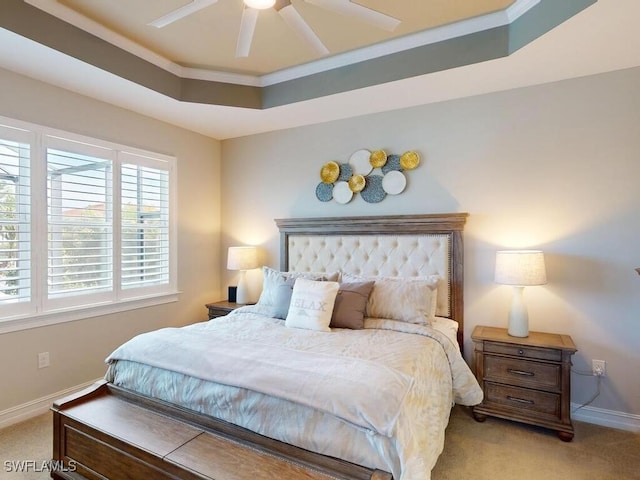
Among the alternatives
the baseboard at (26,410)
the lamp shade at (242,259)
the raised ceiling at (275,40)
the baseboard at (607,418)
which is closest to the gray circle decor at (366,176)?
the raised ceiling at (275,40)

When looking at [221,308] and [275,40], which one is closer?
[275,40]

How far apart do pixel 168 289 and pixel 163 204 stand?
92 centimetres

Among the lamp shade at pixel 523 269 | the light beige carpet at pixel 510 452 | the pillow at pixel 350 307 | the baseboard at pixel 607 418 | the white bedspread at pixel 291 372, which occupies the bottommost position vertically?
the light beige carpet at pixel 510 452

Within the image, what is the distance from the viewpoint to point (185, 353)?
200cm

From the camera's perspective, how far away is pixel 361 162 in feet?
11.6

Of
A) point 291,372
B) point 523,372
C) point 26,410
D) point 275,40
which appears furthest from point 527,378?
point 26,410

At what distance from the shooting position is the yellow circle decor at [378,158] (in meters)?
3.40

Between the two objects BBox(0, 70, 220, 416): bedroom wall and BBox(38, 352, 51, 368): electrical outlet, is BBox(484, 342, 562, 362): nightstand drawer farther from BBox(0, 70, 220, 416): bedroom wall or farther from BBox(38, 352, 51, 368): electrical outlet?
BBox(38, 352, 51, 368): electrical outlet

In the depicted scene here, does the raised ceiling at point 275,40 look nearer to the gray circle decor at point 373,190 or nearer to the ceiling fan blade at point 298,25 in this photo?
the ceiling fan blade at point 298,25

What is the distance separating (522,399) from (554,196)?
156 cm

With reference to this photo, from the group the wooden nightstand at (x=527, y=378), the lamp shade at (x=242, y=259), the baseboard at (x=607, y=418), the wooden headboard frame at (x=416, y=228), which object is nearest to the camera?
the wooden nightstand at (x=527, y=378)

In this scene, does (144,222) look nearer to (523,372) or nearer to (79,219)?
(79,219)

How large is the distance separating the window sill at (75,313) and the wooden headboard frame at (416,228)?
5.38 ft

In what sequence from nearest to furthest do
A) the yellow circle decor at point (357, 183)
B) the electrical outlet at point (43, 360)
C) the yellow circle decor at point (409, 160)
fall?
the electrical outlet at point (43, 360) → the yellow circle decor at point (409, 160) → the yellow circle decor at point (357, 183)
